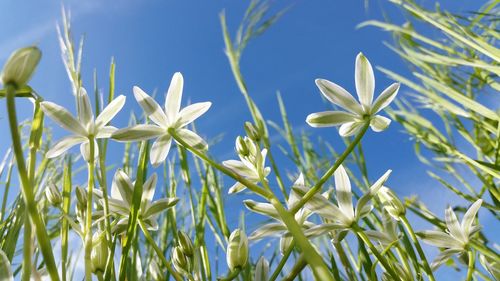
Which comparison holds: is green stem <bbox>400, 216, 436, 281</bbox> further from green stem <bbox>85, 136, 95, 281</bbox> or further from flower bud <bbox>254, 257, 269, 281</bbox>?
green stem <bbox>85, 136, 95, 281</bbox>

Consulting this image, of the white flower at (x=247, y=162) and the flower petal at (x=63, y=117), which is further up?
the flower petal at (x=63, y=117)

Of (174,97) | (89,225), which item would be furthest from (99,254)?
(174,97)

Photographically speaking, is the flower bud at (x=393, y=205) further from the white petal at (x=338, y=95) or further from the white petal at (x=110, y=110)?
the white petal at (x=110, y=110)

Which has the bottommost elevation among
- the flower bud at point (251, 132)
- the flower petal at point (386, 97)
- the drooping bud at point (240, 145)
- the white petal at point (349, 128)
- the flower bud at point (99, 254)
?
the flower bud at point (99, 254)

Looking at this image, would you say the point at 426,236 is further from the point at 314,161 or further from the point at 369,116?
the point at 314,161

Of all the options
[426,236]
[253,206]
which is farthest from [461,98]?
[253,206]

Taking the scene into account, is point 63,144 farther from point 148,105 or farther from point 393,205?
point 393,205

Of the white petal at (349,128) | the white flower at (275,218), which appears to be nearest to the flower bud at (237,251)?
the white flower at (275,218)
